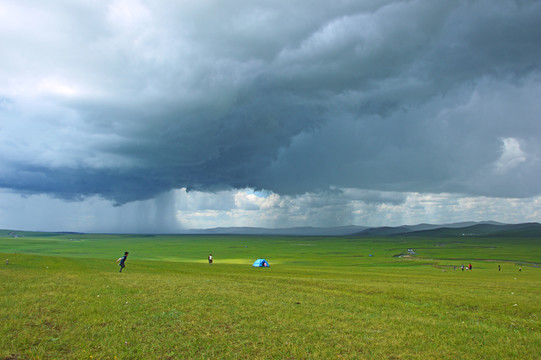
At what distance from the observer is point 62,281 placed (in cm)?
3120

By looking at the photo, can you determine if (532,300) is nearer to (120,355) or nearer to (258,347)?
(258,347)

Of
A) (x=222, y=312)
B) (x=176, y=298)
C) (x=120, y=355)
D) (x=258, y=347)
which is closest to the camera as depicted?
(x=120, y=355)

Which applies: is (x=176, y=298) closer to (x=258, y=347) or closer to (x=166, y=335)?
(x=166, y=335)

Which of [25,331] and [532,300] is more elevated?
[25,331]

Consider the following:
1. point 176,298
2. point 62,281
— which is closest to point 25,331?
point 176,298

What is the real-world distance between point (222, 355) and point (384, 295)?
822 inches

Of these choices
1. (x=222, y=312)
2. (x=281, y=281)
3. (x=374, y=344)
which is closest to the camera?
(x=374, y=344)

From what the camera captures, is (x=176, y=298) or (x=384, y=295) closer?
(x=176, y=298)

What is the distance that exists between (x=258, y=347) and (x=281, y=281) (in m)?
23.8

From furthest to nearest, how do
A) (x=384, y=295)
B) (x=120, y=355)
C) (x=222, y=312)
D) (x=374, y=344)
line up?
(x=384, y=295)
(x=222, y=312)
(x=374, y=344)
(x=120, y=355)

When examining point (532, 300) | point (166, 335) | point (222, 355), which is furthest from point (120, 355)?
point (532, 300)

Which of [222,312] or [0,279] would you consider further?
[0,279]

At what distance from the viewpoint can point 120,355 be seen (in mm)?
14062

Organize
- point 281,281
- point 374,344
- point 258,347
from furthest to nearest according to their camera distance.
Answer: point 281,281, point 374,344, point 258,347
